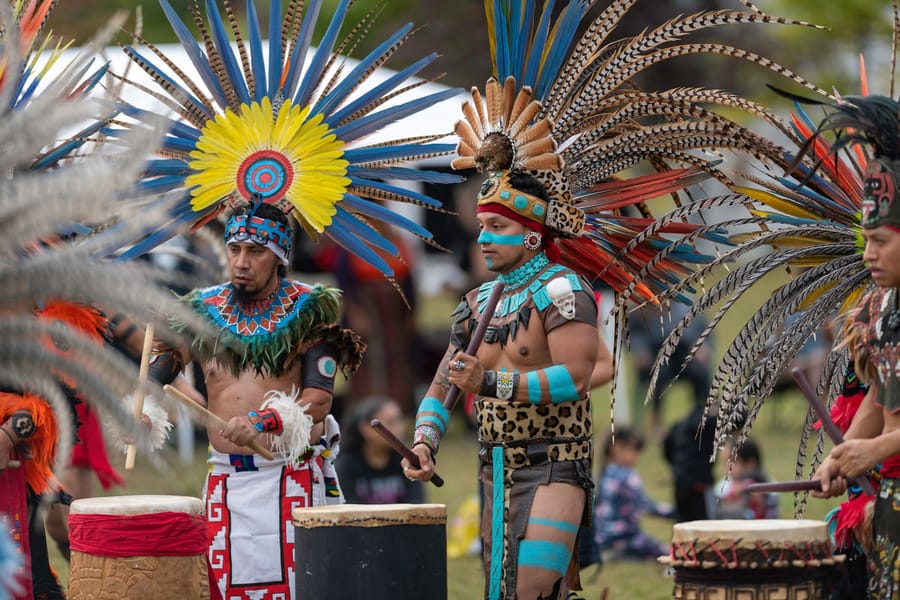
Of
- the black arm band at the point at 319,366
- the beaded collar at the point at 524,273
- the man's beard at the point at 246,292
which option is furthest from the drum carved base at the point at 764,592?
the man's beard at the point at 246,292

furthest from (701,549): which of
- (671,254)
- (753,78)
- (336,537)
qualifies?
(753,78)

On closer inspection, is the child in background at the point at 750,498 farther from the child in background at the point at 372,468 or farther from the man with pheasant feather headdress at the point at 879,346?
the man with pheasant feather headdress at the point at 879,346

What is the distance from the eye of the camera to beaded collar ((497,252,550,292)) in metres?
5.25

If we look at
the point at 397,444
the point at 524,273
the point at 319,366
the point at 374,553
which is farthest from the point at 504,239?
the point at 374,553

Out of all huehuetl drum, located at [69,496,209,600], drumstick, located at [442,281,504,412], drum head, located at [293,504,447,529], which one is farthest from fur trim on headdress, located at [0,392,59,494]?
drumstick, located at [442,281,504,412]

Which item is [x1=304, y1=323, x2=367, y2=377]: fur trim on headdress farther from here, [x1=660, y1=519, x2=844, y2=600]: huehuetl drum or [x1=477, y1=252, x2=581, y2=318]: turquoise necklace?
[x1=660, y1=519, x2=844, y2=600]: huehuetl drum

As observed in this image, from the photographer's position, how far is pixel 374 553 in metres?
4.88

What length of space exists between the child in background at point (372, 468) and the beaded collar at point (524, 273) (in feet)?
12.7

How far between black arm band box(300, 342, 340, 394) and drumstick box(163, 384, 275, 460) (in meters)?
0.33

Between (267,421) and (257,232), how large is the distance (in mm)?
746

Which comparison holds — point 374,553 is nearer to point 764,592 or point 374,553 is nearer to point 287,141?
point 764,592

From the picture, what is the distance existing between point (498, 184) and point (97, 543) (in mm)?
1872

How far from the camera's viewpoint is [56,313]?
5.80 metres

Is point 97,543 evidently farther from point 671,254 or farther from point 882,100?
point 882,100
